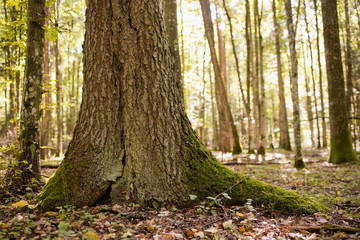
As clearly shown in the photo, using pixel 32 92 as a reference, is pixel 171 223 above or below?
below

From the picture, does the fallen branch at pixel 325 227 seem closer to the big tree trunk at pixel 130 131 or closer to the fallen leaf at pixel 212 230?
the big tree trunk at pixel 130 131

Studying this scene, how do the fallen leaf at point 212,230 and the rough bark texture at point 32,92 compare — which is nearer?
the fallen leaf at point 212,230

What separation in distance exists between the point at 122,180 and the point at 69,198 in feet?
2.27

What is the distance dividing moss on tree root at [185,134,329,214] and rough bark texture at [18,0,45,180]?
254 cm

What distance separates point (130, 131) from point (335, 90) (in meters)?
7.78

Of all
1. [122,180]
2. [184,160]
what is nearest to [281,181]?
[184,160]

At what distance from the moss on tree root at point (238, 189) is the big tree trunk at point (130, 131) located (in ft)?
0.05

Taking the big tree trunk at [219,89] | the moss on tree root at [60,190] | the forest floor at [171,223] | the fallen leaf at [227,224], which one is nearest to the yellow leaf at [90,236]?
the forest floor at [171,223]

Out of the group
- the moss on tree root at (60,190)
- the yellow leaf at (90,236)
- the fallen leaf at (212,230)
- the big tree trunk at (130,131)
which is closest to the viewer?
the yellow leaf at (90,236)

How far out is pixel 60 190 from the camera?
304 centimetres

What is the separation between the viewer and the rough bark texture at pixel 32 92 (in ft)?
12.1

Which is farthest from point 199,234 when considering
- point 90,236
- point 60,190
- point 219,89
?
point 219,89

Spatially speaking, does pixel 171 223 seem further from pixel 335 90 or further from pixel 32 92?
pixel 335 90

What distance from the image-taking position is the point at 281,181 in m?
5.63
